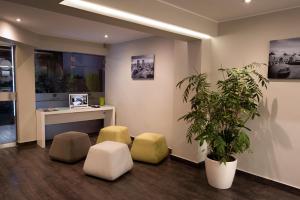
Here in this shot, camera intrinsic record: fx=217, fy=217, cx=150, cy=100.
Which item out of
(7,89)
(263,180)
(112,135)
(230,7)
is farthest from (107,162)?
(7,89)

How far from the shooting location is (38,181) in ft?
10.6

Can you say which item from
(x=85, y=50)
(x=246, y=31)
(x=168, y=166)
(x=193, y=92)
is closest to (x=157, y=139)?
(x=168, y=166)

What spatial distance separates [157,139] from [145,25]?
2126 millimetres

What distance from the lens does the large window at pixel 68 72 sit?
18.0 ft

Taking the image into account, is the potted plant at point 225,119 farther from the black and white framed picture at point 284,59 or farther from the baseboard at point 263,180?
the baseboard at point 263,180

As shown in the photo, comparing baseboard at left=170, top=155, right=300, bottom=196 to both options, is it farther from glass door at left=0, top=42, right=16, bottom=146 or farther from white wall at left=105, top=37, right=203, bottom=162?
glass door at left=0, top=42, right=16, bottom=146

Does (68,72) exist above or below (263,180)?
above

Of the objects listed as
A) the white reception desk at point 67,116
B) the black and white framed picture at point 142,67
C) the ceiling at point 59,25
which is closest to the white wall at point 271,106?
the black and white framed picture at point 142,67

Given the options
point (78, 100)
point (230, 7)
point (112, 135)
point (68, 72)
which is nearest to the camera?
point (230, 7)

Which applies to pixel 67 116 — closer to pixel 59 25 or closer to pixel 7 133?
pixel 7 133

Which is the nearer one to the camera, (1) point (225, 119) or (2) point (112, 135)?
(1) point (225, 119)

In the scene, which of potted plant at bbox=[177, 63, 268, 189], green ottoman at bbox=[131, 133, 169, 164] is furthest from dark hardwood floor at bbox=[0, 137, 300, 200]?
potted plant at bbox=[177, 63, 268, 189]

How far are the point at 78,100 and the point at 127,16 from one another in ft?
11.9

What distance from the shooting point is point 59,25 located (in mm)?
4211
